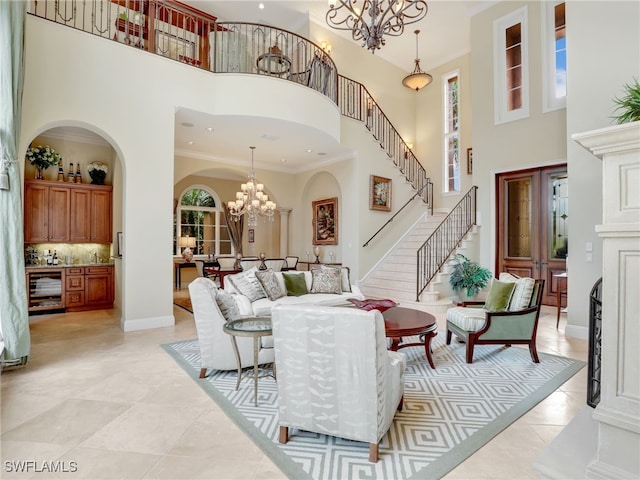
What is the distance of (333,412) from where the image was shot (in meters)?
2.05

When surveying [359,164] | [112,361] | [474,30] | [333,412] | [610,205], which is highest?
[474,30]

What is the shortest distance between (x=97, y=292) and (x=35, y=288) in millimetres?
915

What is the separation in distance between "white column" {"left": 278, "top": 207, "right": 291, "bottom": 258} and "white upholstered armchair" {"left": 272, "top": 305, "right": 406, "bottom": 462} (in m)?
8.18

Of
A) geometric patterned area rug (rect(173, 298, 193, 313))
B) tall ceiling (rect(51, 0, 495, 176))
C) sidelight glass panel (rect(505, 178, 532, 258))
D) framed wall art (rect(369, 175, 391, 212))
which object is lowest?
geometric patterned area rug (rect(173, 298, 193, 313))

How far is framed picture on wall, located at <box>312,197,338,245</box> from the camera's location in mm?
9266

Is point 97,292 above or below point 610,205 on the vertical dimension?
below

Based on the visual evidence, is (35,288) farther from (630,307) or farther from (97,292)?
(630,307)

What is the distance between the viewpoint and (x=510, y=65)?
6789 mm

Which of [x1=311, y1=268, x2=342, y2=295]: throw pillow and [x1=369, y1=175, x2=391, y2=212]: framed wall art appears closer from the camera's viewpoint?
[x1=311, y1=268, x2=342, y2=295]: throw pillow

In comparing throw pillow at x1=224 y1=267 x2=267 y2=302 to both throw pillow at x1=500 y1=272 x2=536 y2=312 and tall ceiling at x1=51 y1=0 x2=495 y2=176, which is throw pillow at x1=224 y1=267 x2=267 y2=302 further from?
throw pillow at x1=500 y1=272 x2=536 y2=312

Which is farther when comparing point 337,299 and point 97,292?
point 97,292

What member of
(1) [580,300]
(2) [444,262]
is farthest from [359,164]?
(1) [580,300]

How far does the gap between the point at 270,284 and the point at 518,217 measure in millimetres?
5185

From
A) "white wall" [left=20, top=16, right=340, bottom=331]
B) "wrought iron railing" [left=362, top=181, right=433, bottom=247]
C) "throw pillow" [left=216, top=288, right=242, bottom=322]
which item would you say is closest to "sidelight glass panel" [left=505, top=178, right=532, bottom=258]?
"wrought iron railing" [left=362, top=181, right=433, bottom=247]
